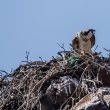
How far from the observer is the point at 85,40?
10.5 m

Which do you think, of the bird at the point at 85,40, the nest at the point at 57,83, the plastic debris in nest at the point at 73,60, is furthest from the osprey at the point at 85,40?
the plastic debris in nest at the point at 73,60

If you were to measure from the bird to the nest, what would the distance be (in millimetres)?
1345

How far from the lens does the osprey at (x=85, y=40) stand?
10.5 m

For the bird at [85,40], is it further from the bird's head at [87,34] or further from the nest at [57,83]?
the nest at [57,83]

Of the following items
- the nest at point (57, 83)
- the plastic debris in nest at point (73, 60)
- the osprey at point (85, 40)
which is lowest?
the nest at point (57, 83)

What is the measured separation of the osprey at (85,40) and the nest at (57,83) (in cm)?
135

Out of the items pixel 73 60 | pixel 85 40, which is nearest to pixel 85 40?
pixel 85 40

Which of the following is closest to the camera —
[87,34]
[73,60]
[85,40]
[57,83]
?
[57,83]

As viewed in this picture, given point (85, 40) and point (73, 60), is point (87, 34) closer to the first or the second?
point (85, 40)

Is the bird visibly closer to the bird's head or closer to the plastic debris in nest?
the bird's head

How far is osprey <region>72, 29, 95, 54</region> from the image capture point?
10492mm

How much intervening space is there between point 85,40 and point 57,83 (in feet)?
8.59

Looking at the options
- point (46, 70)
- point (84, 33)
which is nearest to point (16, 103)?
point (46, 70)

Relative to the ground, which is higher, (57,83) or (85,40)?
(85,40)
